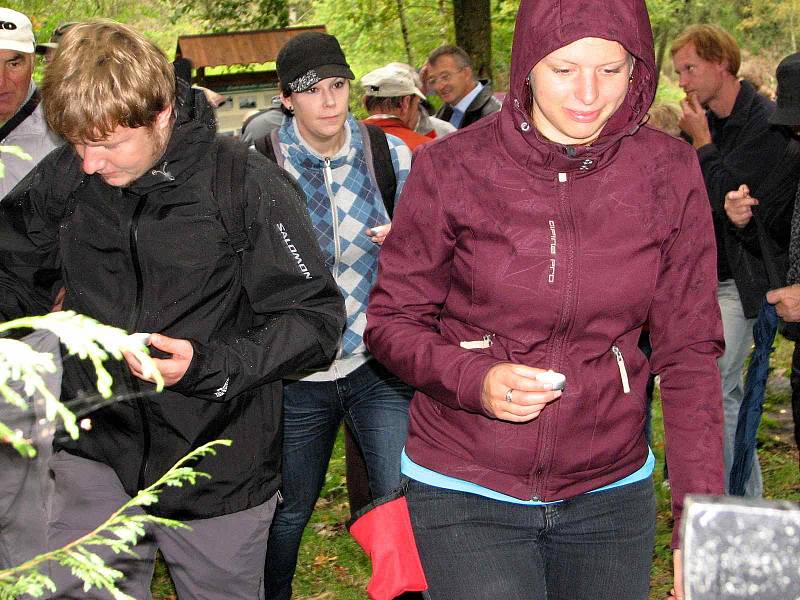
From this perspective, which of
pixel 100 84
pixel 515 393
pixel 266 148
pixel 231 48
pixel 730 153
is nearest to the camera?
pixel 515 393

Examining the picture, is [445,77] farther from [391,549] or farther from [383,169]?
[391,549]

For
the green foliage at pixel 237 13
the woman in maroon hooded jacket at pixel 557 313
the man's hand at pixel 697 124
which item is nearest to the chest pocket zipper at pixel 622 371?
the woman in maroon hooded jacket at pixel 557 313

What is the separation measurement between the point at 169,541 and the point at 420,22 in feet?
74.4

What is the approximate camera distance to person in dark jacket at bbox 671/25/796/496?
5539mm

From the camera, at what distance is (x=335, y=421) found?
4.24 m

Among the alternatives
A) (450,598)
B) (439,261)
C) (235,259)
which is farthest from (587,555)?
(235,259)

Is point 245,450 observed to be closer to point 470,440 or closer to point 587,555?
point 470,440

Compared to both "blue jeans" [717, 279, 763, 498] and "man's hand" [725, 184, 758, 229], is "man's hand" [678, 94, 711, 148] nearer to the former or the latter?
"man's hand" [725, 184, 758, 229]

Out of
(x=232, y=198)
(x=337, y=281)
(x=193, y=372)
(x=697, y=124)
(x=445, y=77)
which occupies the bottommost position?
(x=445, y=77)

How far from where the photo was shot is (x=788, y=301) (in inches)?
188

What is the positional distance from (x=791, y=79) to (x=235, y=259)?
310 cm

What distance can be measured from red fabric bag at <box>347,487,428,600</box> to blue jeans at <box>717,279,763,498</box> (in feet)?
10.7

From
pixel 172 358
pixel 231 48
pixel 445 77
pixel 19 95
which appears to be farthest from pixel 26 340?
pixel 231 48

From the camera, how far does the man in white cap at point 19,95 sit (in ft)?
15.0
